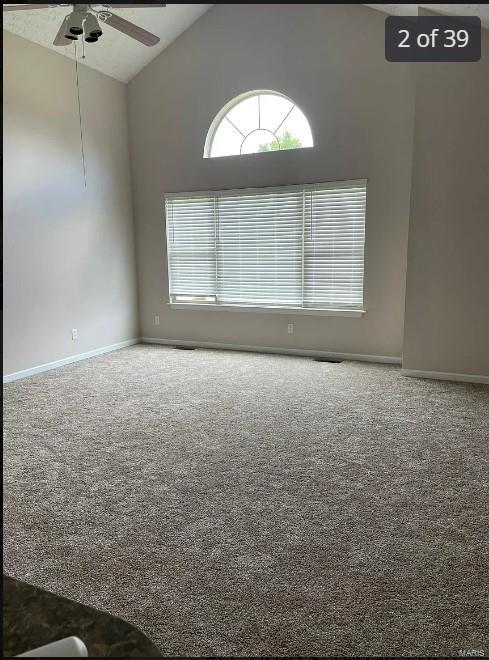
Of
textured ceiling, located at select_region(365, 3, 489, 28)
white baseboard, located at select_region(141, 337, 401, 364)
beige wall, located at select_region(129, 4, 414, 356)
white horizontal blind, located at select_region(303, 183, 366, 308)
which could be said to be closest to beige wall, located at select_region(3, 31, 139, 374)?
beige wall, located at select_region(129, 4, 414, 356)

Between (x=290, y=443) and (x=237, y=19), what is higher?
(x=237, y=19)

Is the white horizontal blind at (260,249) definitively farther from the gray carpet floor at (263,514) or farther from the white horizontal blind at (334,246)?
the gray carpet floor at (263,514)

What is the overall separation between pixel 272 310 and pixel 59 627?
5364mm

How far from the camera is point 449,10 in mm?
2961

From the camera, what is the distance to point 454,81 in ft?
14.4

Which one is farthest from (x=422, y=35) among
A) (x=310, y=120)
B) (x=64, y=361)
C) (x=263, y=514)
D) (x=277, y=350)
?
(x=64, y=361)

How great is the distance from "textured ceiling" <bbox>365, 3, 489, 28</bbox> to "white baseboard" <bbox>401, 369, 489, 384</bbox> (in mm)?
2997

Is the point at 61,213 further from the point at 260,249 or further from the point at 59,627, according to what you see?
the point at 59,627

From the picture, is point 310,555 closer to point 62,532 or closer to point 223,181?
point 62,532

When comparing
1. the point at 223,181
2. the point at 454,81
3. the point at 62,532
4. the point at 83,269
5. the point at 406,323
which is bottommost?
the point at 62,532

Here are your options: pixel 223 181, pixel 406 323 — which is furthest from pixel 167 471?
pixel 223 181

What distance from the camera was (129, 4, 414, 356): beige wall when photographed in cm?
511

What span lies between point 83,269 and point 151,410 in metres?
2.56

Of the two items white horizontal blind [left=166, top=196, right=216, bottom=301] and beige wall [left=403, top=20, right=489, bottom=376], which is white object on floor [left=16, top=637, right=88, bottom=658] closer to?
beige wall [left=403, top=20, right=489, bottom=376]
